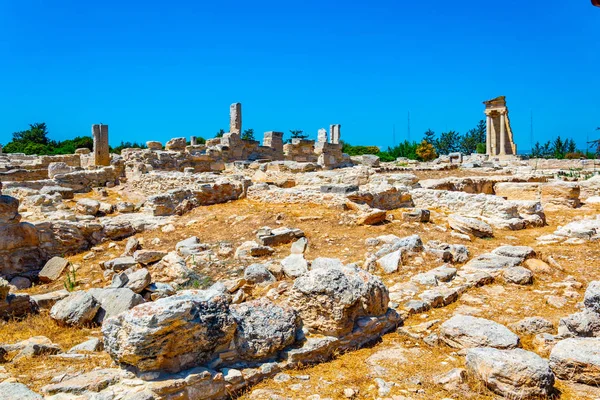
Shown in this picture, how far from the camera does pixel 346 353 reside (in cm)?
407

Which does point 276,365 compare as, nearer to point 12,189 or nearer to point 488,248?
point 488,248

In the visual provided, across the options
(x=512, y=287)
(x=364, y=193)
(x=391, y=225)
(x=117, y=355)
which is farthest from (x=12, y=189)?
(x=512, y=287)

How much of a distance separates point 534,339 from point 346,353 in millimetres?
1750

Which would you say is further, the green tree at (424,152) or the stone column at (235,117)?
the green tree at (424,152)

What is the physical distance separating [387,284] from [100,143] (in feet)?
61.4

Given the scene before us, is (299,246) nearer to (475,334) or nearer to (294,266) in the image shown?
(294,266)

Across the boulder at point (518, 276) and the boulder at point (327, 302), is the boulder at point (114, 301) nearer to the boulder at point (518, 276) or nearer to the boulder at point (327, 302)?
the boulder at point (327, 302)

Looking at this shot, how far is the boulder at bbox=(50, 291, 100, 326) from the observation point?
495cm

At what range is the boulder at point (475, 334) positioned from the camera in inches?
155

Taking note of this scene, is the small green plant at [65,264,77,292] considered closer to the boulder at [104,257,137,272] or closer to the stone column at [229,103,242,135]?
the boulder at [104,257,137,272]

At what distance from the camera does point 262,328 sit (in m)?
3.76

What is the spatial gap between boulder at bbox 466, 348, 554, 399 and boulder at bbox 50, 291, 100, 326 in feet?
12.9

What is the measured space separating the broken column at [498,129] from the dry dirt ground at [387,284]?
80.0 ft

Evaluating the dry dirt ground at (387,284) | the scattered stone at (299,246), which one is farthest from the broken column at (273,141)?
the scattered stone at (299,246)
